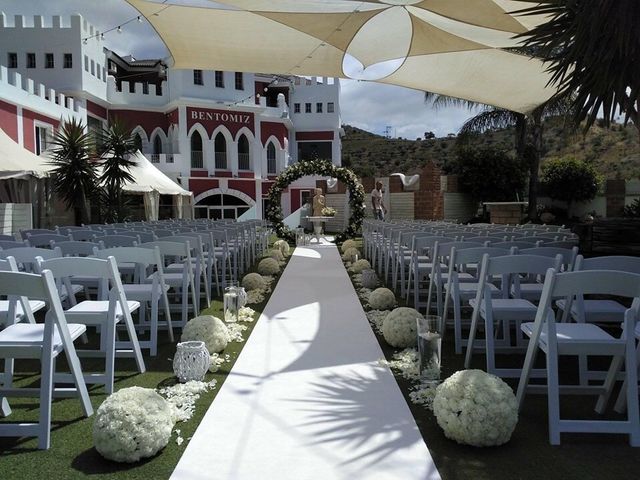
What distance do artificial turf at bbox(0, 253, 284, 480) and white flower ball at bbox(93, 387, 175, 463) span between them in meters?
0.07

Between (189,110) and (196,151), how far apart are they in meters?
2.24

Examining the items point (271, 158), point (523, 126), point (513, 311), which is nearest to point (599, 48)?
point (513, 311)

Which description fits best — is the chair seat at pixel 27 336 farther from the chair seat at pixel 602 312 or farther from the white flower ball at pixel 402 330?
the chair seat at pixel 602 312

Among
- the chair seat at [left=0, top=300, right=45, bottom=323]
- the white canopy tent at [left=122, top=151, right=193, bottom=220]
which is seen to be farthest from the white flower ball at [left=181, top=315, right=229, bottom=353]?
the white canopy tent at [left=122, top=151, right=193, bottom=220]

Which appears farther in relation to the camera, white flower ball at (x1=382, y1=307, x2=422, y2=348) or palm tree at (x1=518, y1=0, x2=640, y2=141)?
palm tree at (x1=518, y1=0, x2=640, y2=141)

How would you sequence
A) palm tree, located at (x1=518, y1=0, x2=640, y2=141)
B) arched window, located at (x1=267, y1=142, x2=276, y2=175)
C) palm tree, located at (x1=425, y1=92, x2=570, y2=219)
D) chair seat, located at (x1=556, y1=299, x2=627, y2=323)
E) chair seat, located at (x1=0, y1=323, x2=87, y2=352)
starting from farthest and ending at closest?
arched window, located at (x1=267, y1=142, x2=276, y2=175) < palm tree, located at (x1=425, y1=92, x2=570, y2=219) < palm tree, located at (x1=518, y1=0, x2=640, y2=141) < chair seat, located at (x1=556, y1=299, x2=627, y2=323) < chair seat, located at (x1=0, y1=323, x2=87, y2=352)

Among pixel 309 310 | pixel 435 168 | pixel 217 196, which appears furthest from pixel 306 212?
pixel 309 310

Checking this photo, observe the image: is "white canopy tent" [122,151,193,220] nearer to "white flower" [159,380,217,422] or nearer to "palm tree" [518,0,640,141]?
"palm tree" [518,0,640,141]

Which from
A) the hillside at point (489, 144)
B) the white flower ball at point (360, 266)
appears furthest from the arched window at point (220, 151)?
the white flower ball at point (360, 266)

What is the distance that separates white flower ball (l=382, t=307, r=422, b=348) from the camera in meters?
5.01

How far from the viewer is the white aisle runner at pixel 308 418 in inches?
112

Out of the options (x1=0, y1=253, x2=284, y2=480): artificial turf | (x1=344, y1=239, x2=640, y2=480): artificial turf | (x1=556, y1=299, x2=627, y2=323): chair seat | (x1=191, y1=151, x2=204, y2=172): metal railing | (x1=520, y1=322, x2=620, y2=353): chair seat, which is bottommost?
(x1=344, y1=239, x2=640, y2=480): artificial turf

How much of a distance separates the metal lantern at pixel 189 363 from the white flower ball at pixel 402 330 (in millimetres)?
1795

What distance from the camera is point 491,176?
70.7 feet
